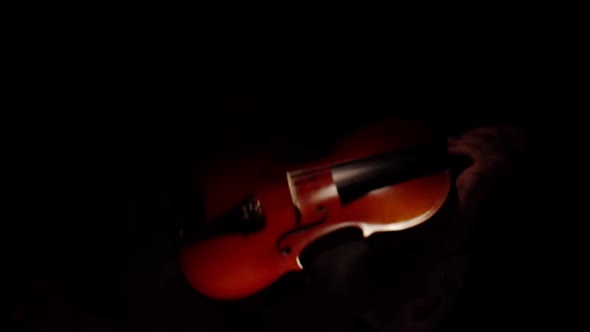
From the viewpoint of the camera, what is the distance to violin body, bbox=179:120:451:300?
106 cm

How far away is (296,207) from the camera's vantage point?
3.66 ft

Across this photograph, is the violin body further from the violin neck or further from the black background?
the black background

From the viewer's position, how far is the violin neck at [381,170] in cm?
111

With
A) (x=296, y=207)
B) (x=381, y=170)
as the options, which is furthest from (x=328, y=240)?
(x=381, y=170)

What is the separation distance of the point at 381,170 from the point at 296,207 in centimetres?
37

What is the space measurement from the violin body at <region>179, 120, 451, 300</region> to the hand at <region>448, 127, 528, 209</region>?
161 mm

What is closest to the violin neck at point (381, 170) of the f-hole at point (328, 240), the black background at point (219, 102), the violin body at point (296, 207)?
the violin body at point (296, 207)

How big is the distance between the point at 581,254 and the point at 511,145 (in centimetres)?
73

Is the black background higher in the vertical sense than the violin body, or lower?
higher

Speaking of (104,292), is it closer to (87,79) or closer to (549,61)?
(87,79)

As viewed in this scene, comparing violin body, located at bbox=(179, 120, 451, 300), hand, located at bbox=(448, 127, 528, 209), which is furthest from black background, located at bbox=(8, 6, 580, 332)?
violin body, located at bbox=(179, 120, 451, 300)

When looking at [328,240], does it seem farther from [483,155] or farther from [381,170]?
[483,155]

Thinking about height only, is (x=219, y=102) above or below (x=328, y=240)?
above

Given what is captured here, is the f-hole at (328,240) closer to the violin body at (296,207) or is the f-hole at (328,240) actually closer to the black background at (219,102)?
the violin body at (296,207)
